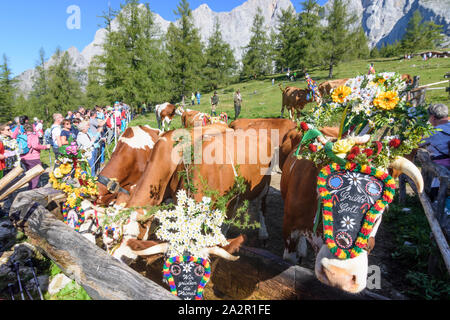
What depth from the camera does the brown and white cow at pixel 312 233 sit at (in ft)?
7.23

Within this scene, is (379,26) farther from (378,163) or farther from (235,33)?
(378,163)

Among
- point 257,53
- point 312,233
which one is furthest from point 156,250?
point 257,53

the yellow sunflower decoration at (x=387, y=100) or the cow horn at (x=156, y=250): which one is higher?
the yellow sunflower decoration at (x=387, y=100)

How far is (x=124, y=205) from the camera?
11.8 feet

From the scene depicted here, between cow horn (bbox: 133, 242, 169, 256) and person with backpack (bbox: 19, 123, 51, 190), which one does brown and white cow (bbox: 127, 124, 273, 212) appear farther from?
person with backpack (bbox: 19, 123, 51, 190)

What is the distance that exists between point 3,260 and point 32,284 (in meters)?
1.32

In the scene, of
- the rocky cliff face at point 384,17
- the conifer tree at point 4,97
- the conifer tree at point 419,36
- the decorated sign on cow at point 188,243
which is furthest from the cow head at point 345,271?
the rocky cliff face at point 384,17

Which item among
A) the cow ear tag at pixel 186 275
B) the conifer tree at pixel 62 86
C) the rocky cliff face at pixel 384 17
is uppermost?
the rocky cliff face at pixel 384 17

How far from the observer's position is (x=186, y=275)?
2746mm

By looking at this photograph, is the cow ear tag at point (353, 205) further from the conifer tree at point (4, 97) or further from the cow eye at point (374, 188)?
the conifer tree at point (4, 97)

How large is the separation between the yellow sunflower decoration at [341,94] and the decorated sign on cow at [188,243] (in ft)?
5.84

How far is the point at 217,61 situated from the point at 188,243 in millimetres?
49409
